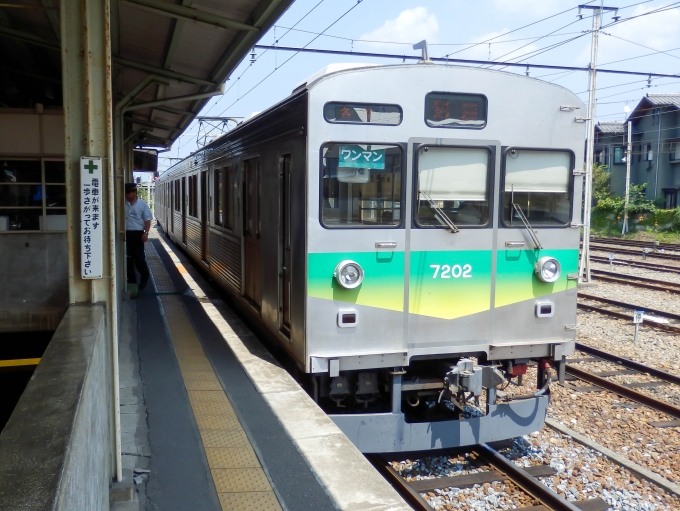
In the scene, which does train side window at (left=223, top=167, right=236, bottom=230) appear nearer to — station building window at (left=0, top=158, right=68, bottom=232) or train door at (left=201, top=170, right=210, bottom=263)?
train door at (left=201, top=170, right=210, bottom=263)

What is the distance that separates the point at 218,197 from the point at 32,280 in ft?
9.31

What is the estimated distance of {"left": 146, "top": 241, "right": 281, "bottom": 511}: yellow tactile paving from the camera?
3.52 metres

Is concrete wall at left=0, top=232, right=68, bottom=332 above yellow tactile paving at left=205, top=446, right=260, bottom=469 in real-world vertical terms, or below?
above

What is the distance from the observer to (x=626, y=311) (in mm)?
11766

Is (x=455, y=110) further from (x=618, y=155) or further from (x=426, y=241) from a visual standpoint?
(x=618, y=155)

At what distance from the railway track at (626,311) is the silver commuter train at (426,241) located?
5.88 m

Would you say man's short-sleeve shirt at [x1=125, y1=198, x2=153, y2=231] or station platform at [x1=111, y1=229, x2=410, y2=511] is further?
man's short-sleeve shirt at [x1=125, y1=198, x2=153, y2=231]

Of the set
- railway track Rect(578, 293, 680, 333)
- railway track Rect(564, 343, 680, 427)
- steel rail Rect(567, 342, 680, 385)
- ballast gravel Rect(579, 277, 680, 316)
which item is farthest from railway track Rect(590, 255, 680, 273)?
railway track Rect(564, 343, 680, 427)

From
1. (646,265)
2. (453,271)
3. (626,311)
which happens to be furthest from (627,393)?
(646,265)

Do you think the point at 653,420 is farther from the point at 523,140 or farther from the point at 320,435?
the point at 320,435

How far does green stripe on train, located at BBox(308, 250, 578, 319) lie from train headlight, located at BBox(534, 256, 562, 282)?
0.04 metres

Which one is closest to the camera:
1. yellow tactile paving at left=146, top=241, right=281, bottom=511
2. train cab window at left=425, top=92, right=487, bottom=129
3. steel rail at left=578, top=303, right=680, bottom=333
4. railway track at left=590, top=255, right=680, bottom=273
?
yellow tactile paving at left=146, top=241, right=281, bottom=511

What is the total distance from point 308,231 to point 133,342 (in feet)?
9.67

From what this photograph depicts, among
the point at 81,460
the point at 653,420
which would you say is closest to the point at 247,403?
the point at 81,460
